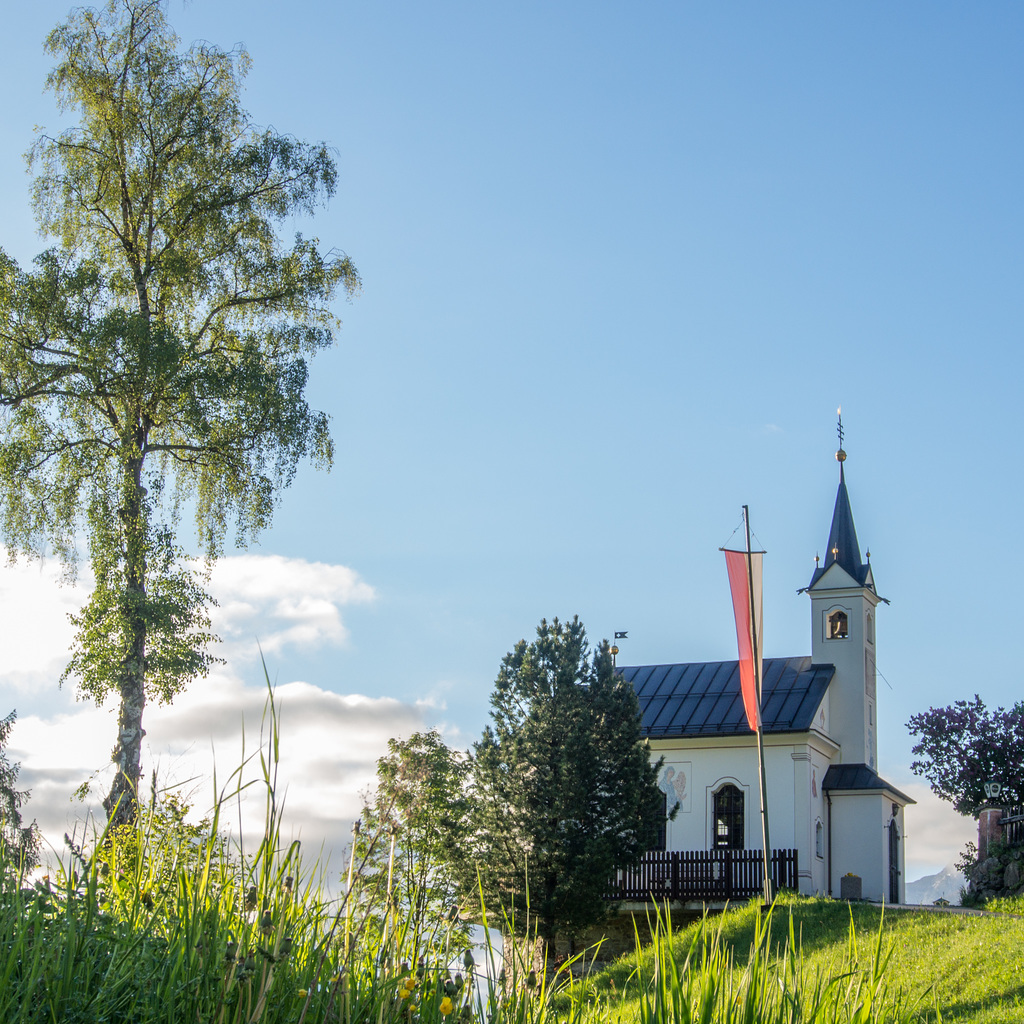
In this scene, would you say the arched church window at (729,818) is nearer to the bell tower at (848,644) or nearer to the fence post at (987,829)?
the bell tower at (848,644)

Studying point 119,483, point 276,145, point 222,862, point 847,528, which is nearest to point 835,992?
point 222,862

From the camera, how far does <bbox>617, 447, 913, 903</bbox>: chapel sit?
28.7m

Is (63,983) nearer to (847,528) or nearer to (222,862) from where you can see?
(222,862)

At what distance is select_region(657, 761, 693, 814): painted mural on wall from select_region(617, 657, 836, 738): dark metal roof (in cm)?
93

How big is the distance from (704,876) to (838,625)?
9.62 metres

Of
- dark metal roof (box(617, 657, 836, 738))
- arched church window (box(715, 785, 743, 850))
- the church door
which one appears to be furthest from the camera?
the church door

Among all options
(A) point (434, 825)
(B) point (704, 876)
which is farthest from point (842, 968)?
(B) point (704, 876)

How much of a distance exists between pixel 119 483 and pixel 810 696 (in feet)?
63.4

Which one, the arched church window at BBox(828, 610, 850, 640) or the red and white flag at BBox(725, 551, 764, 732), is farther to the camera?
the arched church window at BBox(828, 610, 850, 640)

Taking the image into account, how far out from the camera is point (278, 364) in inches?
817

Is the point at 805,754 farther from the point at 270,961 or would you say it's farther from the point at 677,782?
the point at 270,961

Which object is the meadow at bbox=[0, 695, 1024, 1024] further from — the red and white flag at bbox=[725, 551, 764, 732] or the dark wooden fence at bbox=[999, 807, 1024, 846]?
the dark wooden fence at bbox=[999, 807, 1024, 846]

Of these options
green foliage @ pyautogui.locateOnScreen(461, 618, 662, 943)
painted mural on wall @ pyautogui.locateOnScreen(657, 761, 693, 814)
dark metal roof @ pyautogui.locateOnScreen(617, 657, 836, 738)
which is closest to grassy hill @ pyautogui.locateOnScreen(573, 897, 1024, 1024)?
green foliage @ pyautogui.locateOnScreen(461, 618, 662, 943)

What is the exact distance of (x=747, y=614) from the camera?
20.9 metres
